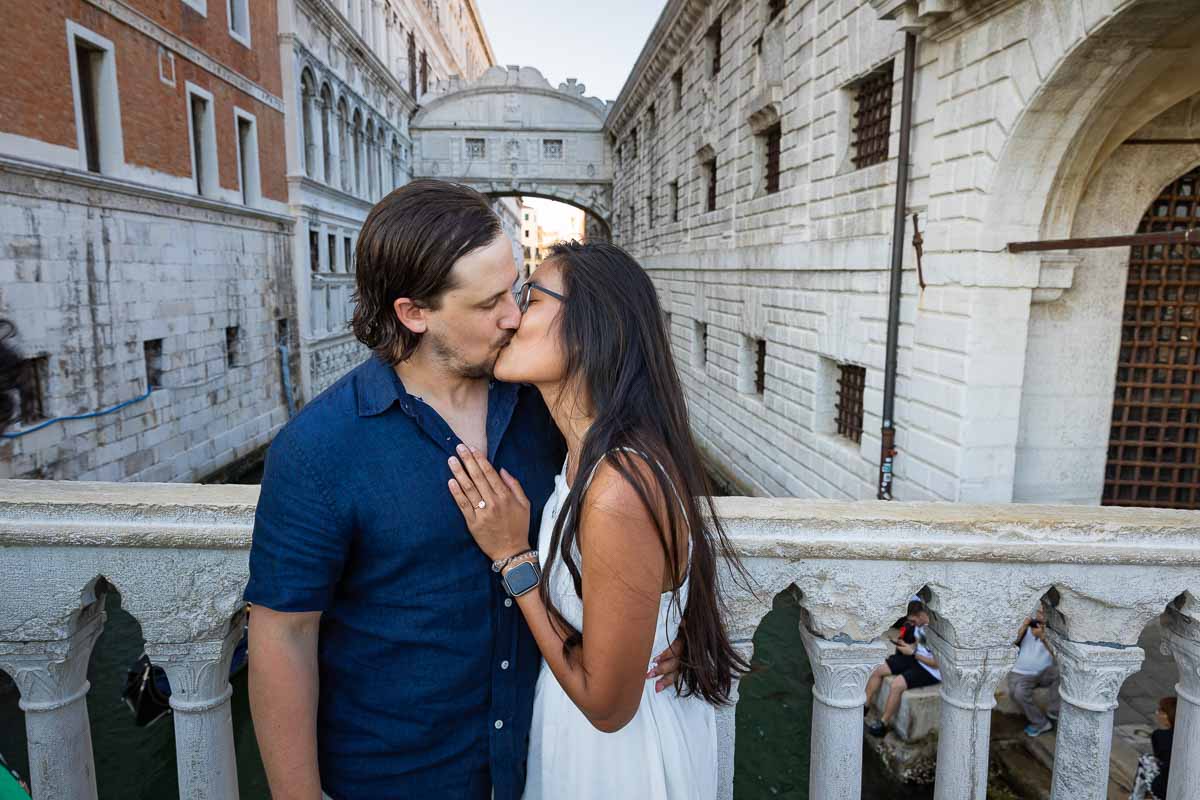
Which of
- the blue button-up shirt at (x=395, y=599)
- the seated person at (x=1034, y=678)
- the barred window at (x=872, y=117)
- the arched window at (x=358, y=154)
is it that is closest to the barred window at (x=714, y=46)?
the barred window at (x=872, y=117)

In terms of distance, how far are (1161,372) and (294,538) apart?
25.8 feet

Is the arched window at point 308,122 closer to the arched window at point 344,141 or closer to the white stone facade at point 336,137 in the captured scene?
the white stone facade at point 336,137

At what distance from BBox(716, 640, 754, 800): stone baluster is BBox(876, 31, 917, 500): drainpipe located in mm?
6326

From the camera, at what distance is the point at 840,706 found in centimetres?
185

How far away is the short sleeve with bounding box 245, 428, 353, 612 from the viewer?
1.39 meters

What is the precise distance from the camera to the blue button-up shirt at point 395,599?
1419 mm

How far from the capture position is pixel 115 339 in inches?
400

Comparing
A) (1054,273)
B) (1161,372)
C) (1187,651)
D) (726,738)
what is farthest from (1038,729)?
(726,738)

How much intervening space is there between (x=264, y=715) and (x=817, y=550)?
48.4 inches

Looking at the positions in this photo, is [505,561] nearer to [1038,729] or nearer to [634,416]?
[634,416]

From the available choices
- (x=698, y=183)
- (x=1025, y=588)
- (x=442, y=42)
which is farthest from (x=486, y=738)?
(x=442, y=42)

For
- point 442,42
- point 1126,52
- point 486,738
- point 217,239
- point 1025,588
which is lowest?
point 486,738

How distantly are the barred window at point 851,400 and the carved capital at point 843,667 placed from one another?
23.2 feet

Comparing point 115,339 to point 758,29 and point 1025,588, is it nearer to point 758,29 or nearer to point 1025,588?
point 758,29
